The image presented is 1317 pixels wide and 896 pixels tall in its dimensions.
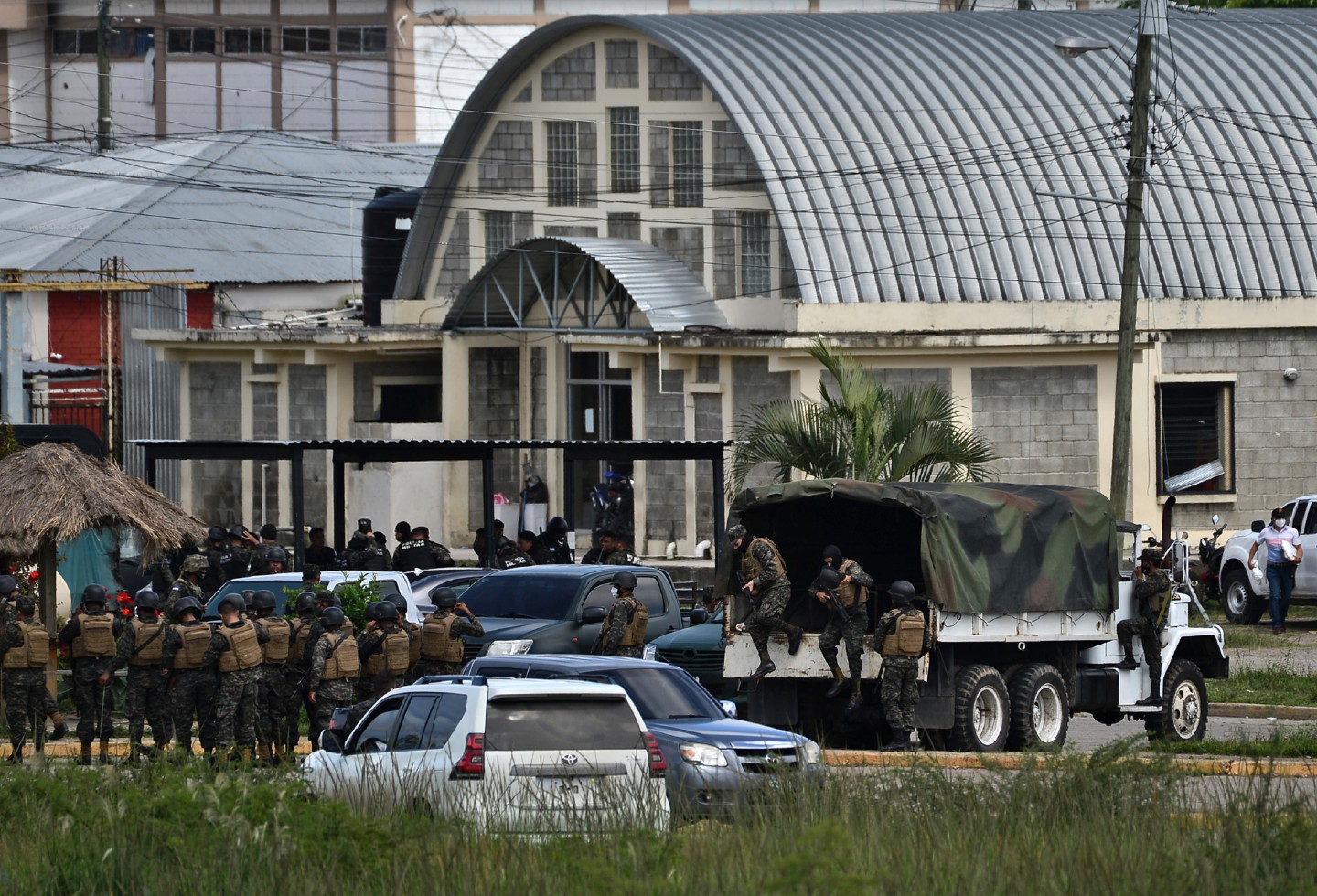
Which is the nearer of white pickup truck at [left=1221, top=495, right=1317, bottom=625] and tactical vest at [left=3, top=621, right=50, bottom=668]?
tactical vest at [left=3, top=621, right=50, bottom=668]

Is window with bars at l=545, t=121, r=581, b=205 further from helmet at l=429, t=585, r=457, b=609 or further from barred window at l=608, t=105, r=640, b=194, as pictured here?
helmet at l=429, t=585, r=457, b=609

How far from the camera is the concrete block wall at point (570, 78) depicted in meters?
40.4

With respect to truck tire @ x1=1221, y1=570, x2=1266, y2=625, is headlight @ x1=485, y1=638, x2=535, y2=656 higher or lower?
higher

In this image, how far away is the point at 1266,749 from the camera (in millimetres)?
16500

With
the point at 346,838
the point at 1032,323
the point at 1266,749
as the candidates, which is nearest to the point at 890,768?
the point at 346,838

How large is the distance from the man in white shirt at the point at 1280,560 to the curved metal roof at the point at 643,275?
1069 centimetres

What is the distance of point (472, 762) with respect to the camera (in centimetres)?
1205

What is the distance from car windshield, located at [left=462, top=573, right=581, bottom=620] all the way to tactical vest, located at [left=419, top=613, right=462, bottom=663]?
2.47 metres

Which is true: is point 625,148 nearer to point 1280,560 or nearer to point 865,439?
point 865,439

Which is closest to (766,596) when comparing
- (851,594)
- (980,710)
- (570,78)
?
(851,594)

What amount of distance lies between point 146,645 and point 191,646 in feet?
1.56

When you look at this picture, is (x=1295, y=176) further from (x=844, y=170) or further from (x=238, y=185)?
(x=238, y=185)

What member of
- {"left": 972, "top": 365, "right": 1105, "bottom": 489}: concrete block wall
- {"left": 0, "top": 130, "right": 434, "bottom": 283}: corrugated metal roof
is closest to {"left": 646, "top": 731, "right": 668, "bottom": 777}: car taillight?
{"left": 972, "top": 365, "right": 1105, "bottom": 489}: concrete block wall

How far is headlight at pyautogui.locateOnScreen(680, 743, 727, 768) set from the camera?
45.2 ft
